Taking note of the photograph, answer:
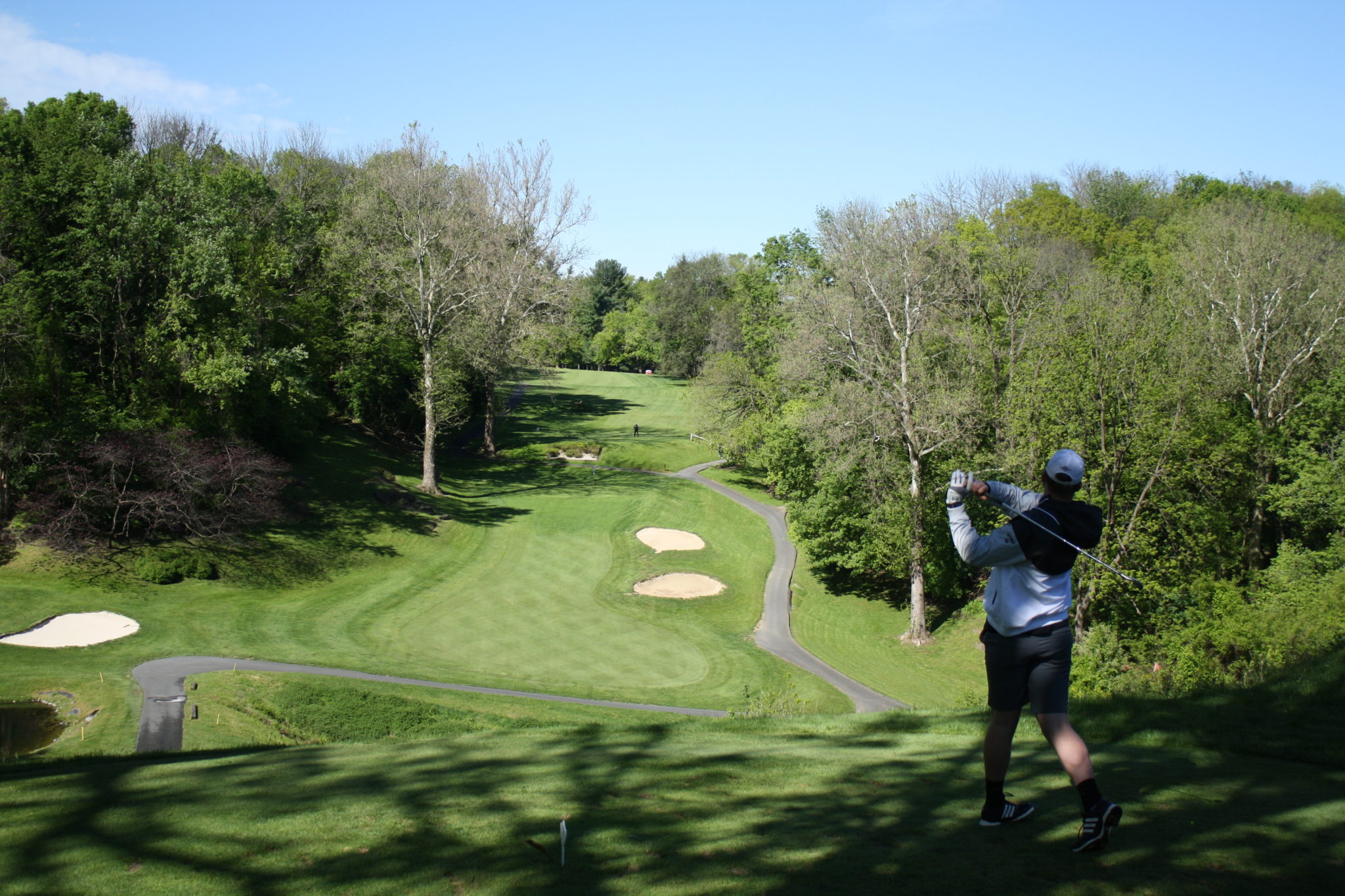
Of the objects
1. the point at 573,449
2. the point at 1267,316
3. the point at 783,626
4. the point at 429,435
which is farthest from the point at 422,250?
the point at 1267,316

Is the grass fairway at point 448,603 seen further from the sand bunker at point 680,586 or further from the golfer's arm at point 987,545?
the golfer's arm at point 987,545

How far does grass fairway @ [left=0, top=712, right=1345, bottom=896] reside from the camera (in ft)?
17.2

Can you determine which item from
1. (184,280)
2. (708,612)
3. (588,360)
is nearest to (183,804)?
(708,612)

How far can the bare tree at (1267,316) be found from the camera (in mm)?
36031

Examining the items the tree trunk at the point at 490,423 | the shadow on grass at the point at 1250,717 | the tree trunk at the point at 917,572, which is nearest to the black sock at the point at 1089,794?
the shadow on grass at the point at 1250,717

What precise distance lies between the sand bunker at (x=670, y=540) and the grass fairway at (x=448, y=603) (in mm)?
619

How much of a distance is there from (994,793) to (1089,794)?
705 mm

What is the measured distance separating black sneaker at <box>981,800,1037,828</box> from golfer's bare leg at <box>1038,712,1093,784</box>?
0.60 metres

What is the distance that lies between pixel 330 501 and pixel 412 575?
24.7ft

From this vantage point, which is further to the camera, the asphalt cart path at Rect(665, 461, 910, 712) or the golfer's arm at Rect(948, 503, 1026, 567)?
the asphalt cart path at Rect(665, 461, 910, 712)

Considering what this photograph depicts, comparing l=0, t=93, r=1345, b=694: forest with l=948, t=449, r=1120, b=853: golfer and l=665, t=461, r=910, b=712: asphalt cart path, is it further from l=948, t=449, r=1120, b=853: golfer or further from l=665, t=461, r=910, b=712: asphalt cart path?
l=948, t=449, r=1120, b=853: golfer

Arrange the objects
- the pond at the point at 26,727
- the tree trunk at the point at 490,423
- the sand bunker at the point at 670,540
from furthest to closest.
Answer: the tree trunk at the point at 490,423 < the sand bunker at the point at 670,540 < the pond at the point at 26,727

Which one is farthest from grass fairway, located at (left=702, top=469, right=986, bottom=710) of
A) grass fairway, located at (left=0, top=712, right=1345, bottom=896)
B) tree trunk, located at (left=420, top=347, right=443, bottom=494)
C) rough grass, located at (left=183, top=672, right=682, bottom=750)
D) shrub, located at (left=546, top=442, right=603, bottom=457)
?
shrub, located at (left=546, top=442, right=603, bottom=457)

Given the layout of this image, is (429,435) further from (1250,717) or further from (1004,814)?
(1004,814)
